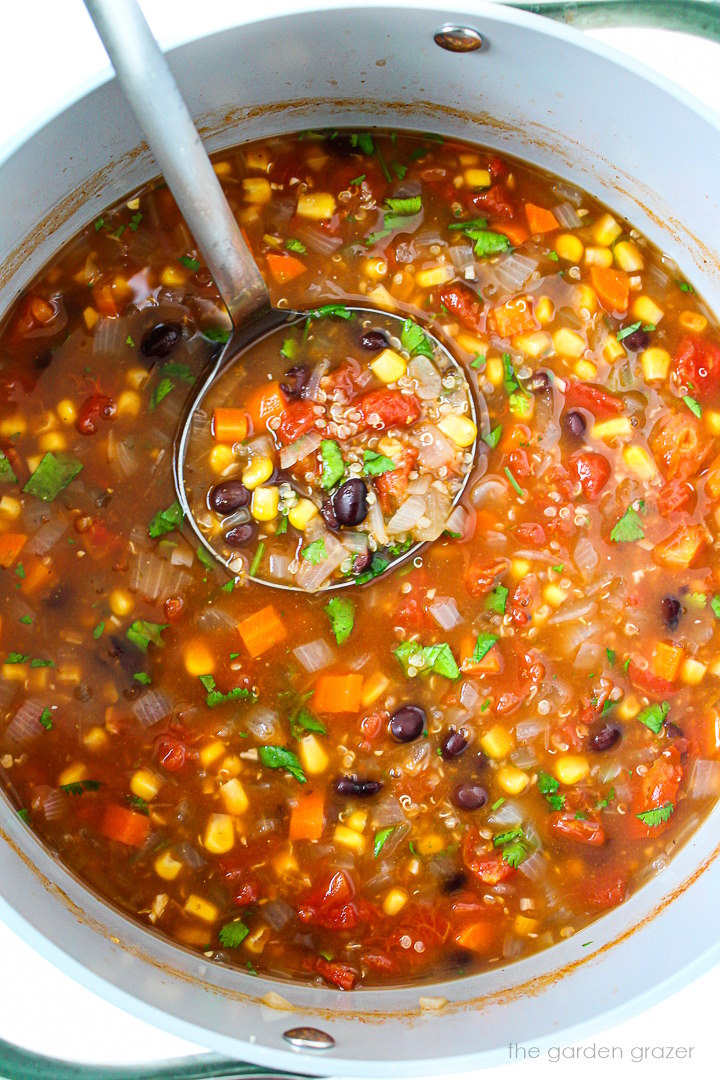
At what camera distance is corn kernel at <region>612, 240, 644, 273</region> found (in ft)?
10.9

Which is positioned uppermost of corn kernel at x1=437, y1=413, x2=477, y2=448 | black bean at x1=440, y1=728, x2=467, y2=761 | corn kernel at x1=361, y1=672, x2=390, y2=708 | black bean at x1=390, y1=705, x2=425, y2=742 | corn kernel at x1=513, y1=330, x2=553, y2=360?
corn kernel at x1=513, y1=330, x2=553, y2=360

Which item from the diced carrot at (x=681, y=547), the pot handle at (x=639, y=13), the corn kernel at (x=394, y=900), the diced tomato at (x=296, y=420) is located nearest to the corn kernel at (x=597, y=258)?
the pot handle at (x=639, y=13)

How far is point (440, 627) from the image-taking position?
3281 mm

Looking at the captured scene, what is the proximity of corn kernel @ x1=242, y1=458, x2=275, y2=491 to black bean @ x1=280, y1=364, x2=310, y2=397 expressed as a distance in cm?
27

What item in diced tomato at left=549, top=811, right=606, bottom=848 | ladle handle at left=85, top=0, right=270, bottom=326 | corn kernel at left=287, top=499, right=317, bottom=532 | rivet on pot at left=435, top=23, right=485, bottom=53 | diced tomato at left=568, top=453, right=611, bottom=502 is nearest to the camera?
ladle handle at left=85, top=0, right=270, bottom=326

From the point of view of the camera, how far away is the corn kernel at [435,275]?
324 centimetres

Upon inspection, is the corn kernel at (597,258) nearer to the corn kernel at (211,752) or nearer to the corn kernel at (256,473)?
the corn kernel at (256,473)

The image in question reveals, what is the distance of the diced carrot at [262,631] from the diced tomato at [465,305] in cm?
125

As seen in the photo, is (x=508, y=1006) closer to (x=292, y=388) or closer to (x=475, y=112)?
(x=292, y=388)

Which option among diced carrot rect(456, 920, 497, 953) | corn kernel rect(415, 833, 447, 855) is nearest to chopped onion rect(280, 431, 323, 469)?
corn kernel rect(415, 833, 447, 855)

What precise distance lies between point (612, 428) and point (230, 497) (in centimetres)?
140

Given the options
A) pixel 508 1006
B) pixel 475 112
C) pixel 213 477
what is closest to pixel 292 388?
pixel 213 477

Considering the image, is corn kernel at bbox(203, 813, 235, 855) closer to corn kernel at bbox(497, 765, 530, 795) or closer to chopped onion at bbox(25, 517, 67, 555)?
corn kernel at bbox(497, 765, 530, 795)

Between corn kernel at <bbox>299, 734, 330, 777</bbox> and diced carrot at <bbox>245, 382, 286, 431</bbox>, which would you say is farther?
corn kernel at <bbox>299, 734, 330, 777</bbox>
